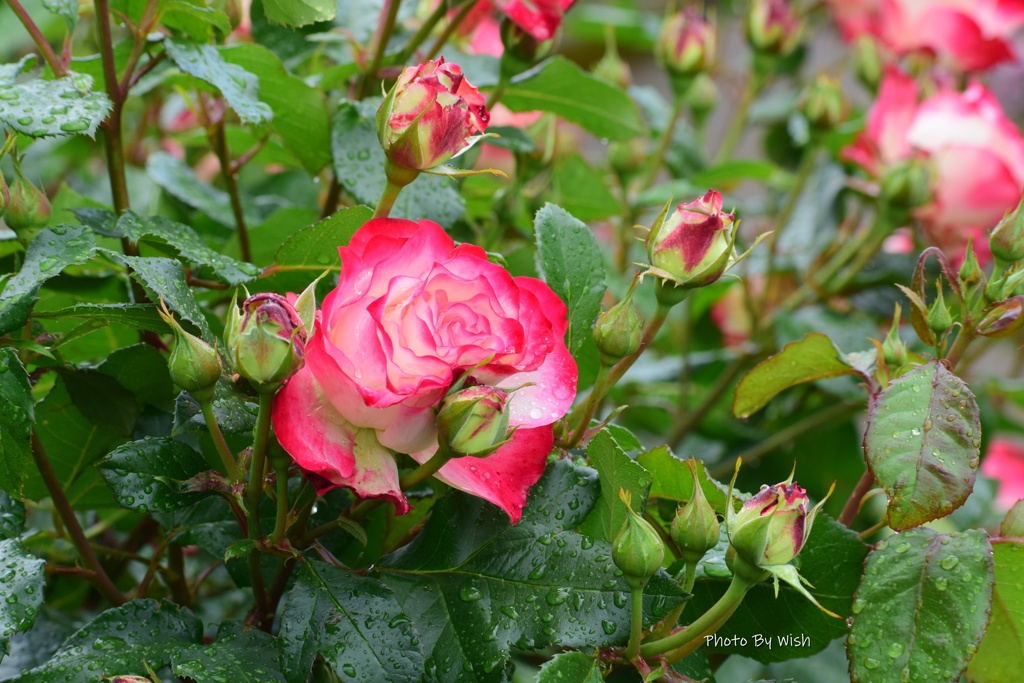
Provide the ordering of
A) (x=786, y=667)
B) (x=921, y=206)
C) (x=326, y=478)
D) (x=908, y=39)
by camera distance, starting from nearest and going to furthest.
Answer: (x=326, y=478) < (x=786, y=667) < (x=921, y=206) < (x=908, y=39)

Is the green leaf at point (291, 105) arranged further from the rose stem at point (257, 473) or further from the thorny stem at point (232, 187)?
the rose stem at point (257, 473)

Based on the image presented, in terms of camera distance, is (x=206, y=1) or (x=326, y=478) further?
(x=206, y=1)

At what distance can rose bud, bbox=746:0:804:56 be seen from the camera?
3.64ft

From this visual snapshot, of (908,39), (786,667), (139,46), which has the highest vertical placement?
(139,46)

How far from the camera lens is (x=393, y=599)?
440mm

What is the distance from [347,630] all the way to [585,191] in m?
0.51

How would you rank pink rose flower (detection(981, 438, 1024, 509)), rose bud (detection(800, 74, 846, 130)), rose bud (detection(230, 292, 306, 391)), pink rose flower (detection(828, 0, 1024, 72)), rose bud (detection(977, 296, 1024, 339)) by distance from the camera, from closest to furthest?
rose bud (detection(230, 292, 306, 391)), rose bud (detection(977, 296, 1024, 339)), rose bud (detection(800, 74, 846, 130)), pink rose flower (detection(828, 0, 1024, 72)), pink rose flower (detection(981, 438, 1024, 509))

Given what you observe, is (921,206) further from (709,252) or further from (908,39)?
(709,252)

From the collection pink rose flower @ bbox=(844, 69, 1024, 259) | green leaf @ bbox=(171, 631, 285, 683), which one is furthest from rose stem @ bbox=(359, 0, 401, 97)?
pink rose flower @ bbox=(844, 69, 1024, 259)

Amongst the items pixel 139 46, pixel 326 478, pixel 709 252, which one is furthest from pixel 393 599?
pixel 139 46

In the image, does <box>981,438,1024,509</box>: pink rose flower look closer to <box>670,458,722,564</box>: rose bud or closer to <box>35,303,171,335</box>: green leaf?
<box>670,458,722,564</box>: rose bud

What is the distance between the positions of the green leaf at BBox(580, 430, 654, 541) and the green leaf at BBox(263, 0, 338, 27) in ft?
0.90

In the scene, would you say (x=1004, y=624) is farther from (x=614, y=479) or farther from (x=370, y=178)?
(x=370, y=178)

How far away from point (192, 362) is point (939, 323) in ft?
1.15
